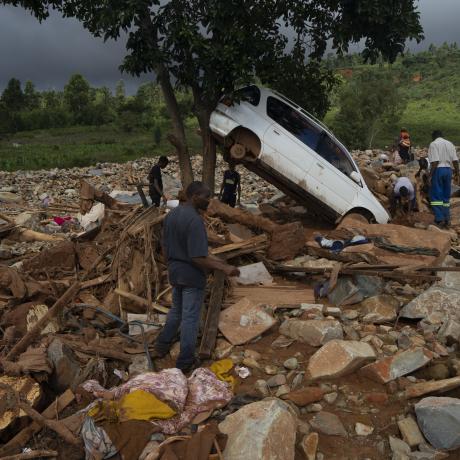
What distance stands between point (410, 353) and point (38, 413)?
2859 mm

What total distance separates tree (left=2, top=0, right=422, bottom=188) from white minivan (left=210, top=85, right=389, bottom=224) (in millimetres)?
430

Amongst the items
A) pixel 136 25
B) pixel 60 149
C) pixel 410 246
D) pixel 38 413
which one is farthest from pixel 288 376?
pixel 60 149

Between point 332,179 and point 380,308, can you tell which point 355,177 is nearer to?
point 332,179

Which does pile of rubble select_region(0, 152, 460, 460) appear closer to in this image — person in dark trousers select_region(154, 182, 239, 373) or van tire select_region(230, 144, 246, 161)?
person in dark trousers select_region(154, 182, 239, 373)

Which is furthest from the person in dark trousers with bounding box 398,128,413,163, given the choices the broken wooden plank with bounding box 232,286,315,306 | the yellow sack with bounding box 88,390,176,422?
the yellow sack with bounding box 88,390,176,422

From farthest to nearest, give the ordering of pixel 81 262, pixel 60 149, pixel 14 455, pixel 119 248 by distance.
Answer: pixel 60 149
pixel 81 262
pixel 119 248
pixel 14 455

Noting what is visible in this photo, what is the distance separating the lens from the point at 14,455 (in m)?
3.16

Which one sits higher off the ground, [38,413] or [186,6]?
[186,6]

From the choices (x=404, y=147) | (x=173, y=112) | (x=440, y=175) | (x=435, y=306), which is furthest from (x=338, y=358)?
(x=404, y=147)

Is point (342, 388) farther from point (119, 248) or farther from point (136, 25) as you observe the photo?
point (136, 25)

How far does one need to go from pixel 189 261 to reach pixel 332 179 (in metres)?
4.79

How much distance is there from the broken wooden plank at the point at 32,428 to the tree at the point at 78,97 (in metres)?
59.9

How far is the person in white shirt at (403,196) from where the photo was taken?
30.0ft

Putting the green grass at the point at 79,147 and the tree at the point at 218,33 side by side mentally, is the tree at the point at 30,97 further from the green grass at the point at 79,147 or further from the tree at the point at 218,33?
the tree at the point at 218,33
